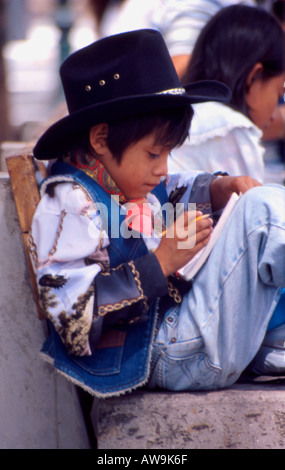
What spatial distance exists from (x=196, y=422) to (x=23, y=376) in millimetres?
570

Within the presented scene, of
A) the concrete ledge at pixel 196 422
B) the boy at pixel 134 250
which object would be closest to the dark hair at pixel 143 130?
the boy at pixel 134 250

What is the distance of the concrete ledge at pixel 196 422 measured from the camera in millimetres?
1808

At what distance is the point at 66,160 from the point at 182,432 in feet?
2.88

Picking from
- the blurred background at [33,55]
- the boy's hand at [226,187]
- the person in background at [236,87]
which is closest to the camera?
the boy's hand at [226,187]

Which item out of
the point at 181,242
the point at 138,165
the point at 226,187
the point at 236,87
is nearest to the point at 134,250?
the point at 181,242

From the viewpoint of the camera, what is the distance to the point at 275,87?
3023 millimetres

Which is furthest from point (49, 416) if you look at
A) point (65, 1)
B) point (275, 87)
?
point (65, 1)

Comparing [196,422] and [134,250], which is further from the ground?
[134,250]

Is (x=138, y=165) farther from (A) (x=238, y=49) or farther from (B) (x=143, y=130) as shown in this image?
(A) (x=238, y=49)

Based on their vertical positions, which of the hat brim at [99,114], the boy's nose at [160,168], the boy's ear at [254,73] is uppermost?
the hat brim at [99,114]

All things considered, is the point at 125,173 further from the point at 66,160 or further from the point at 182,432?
the point at 182,432

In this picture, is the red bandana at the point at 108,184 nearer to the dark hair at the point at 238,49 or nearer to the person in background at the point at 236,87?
the person in background at the point at 236,87

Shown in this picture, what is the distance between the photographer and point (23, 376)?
1979 mm

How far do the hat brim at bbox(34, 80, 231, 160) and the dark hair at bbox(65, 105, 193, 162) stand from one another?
24mm
